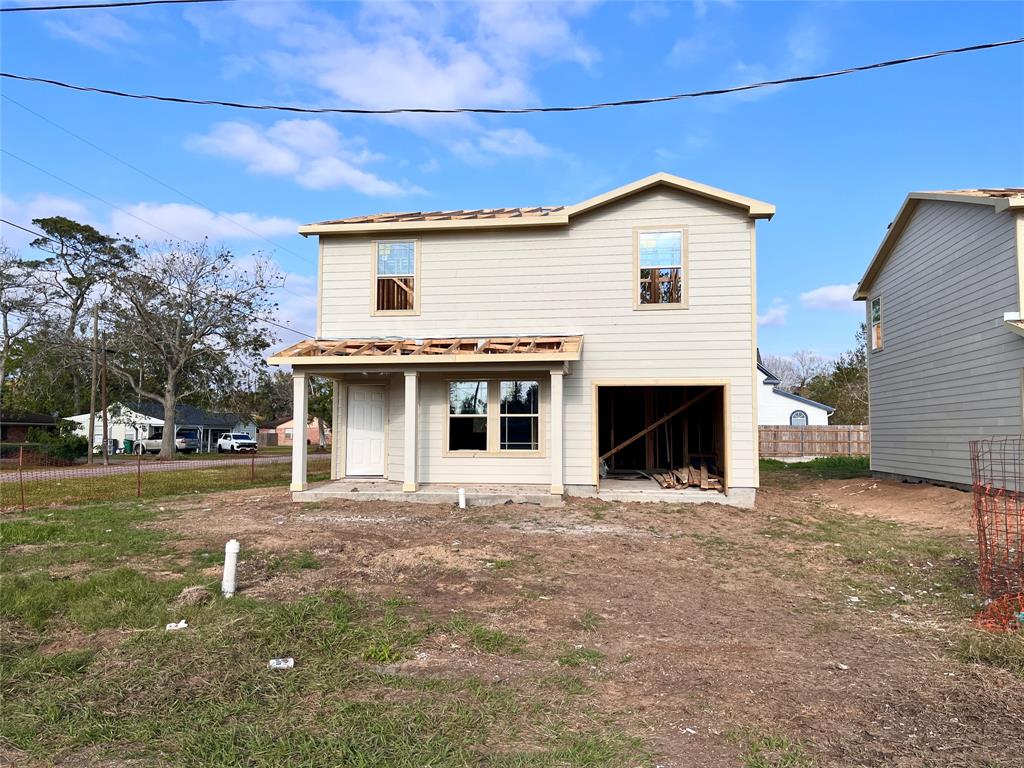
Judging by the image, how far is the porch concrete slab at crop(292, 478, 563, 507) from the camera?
12438 millimetres

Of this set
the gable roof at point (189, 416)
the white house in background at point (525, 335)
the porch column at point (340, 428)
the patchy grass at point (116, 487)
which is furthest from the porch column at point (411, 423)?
the gable roof at point (189, 416)

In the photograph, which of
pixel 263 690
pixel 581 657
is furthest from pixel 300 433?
pixel 581 657

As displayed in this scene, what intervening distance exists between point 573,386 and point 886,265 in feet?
36.6

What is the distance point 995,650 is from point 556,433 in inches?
324

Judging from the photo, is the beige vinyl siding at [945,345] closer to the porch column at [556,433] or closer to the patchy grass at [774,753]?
the porch column at [556,433]

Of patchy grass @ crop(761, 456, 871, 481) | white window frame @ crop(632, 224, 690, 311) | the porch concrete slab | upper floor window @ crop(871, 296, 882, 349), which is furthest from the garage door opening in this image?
upper floor window @ crop(871, 296, 882, 349)

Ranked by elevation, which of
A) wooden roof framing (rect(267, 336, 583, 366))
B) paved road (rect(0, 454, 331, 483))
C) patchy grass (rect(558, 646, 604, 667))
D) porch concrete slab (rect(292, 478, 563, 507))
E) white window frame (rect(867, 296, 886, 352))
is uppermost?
white window frame (rect(867, 296, 886, 352))

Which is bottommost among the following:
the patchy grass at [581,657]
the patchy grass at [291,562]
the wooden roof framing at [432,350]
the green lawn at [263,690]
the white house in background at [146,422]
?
the patchy grass at [581,657]

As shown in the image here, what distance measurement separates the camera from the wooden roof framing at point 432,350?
1251cm

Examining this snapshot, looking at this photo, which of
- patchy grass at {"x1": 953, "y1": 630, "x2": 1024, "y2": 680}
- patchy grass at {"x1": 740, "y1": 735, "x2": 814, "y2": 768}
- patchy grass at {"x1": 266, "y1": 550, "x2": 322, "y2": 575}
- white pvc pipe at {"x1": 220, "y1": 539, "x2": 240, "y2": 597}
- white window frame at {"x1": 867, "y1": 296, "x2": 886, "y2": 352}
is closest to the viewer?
patchy grass at {"x1": 740, "y1": 735, "x2": 814, "y2": 768}

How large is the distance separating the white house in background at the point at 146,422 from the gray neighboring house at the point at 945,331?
1601 inches

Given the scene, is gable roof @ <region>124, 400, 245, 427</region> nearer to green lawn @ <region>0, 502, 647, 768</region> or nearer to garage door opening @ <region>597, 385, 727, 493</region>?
garage door opening @ <region>597, 385, 727, 493</region>

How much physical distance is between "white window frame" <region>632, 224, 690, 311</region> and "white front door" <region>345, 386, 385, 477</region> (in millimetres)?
6014

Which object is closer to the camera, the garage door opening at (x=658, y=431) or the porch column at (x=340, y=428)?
the porch column at (x=340, y=428)
